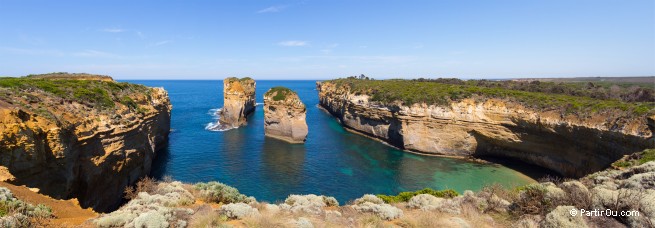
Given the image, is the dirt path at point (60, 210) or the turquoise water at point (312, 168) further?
the turquoise water at point (312, 168)

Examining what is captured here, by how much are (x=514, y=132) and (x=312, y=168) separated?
90.5ft

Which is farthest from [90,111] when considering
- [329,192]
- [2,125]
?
[329,192]

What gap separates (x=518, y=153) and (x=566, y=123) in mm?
7824

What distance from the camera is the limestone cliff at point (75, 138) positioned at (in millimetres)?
15906

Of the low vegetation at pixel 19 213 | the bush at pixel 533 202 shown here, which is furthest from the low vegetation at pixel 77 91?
the bush at pixel 533 202

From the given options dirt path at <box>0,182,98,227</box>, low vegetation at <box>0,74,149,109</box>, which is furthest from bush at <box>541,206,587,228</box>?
low vegetation at <box>0,74,149,109</box>

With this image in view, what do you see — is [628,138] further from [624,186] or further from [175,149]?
[175,149]

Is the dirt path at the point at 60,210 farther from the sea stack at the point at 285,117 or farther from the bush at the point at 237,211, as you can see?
the sea stack at the point at 285,117

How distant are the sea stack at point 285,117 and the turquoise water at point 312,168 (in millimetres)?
2216

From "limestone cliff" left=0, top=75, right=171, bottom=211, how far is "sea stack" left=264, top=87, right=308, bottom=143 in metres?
23.3

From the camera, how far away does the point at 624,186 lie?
13.2m

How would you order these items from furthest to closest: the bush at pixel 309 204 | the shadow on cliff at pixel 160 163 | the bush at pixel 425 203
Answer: the shadow on cliff at pixel 160 163
the bush at pixel 425 203
the bush at pixel 309 204

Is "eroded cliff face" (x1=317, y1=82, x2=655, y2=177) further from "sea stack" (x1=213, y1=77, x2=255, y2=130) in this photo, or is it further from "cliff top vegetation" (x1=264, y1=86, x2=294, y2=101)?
"sea stack" (x1=213, y1=77, x2=255, y2=130)

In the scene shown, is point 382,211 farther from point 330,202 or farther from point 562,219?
point 562,219
